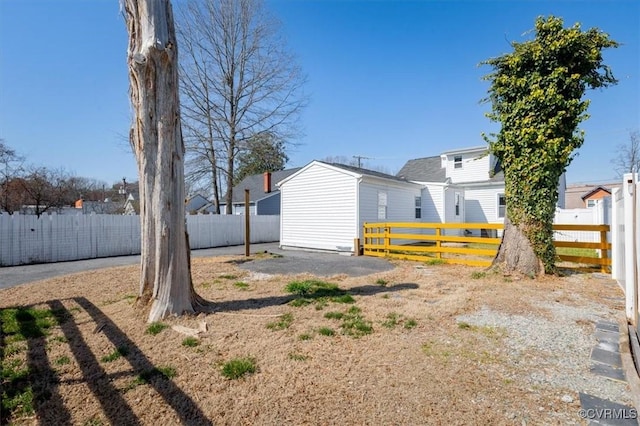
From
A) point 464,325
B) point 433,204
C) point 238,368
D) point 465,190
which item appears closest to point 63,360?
point 238,368

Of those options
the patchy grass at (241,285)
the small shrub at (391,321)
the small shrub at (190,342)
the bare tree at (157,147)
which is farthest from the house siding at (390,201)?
the small shrub at (190,342)

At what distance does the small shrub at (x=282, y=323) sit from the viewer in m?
4.18

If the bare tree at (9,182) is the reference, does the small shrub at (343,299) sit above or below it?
below

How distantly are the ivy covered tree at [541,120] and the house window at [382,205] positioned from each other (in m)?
6.41

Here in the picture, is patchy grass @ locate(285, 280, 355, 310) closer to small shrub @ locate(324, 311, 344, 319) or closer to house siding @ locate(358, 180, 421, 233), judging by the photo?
small shrub @ locate(324, 311, 344, 319)

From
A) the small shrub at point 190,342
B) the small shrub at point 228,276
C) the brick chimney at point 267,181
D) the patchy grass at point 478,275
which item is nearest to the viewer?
the small shrub at point 190,342

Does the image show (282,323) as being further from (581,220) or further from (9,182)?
(9,182)

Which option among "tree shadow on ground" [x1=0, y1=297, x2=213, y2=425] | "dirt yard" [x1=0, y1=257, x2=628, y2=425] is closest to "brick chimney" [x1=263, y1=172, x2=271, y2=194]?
"dirt yard" [x1=0, y1=257, x2=628, y2=425]

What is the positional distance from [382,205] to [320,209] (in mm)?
2797

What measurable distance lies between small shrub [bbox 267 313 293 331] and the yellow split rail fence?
505cm

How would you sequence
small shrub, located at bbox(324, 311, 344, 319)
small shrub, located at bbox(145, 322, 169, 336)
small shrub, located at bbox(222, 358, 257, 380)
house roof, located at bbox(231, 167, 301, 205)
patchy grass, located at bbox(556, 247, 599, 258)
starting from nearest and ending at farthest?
small shrub, located at bbox(222, 358, 257, 380)
small shrub, located at bbox(145, 322, 169, 336)
small shrub, located at bbox(324, 311, 344, 319)
patchy grass, located at bbox(556, 247, 599, 258)
house roof, located at bbox(231, 167, 301, 205)
